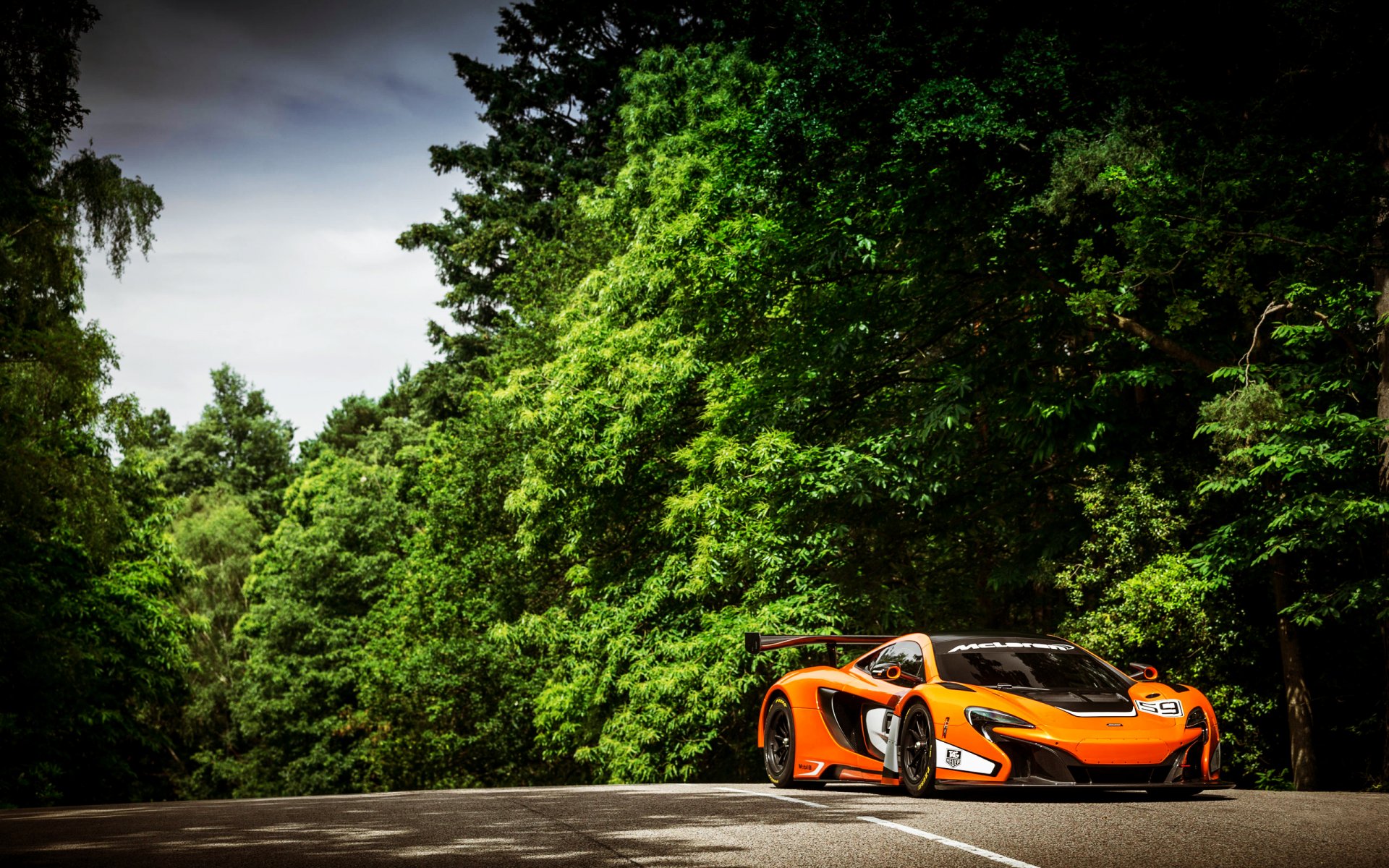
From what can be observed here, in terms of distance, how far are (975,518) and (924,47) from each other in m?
8.04

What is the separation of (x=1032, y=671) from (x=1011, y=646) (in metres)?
0.38

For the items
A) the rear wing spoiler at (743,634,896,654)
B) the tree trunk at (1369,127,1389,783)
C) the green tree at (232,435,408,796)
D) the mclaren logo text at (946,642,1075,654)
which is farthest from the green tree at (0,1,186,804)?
the tree trunk at (1369,127,1389,783)

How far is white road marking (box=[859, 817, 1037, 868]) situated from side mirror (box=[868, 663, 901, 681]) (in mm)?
2242

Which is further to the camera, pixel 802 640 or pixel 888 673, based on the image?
pixel 802 640

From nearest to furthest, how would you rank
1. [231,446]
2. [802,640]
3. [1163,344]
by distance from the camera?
[802,640] → [1163,344] → [231,446]

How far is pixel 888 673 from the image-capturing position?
10.5m

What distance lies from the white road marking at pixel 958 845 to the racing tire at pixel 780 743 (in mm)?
3844

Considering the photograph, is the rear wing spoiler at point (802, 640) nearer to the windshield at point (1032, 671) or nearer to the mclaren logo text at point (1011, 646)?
the mclaren logo text at point (1011, 646)

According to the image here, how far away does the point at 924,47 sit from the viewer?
17.4 metres

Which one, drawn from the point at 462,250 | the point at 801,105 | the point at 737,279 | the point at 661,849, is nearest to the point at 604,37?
the point at 462,250

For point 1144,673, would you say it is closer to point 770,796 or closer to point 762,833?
point 770,796

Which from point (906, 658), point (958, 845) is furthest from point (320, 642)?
point (958, 845)

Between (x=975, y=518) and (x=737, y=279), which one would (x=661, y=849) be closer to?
(x=975, y=518)

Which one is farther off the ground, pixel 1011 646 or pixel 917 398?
pixel 917 398
